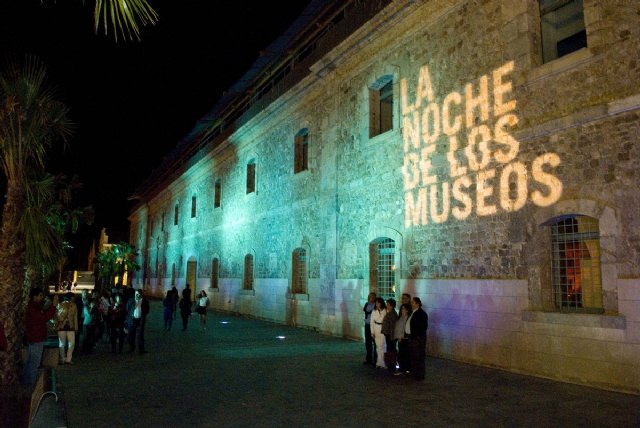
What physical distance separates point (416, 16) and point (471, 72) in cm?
252

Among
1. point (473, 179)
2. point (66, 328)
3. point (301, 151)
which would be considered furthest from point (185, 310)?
point (473, 179)

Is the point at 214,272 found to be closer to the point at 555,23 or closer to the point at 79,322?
the point at 79,322

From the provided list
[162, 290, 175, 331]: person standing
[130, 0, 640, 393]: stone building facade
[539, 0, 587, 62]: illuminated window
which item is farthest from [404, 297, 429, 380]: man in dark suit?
[162, 290, 175, 331]: person standing

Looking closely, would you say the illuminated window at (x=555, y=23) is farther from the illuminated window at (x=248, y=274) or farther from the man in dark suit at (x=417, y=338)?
the illuminated window at (x=248, y=274)

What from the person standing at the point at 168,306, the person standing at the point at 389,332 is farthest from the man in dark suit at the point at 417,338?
the person standing at the point at 168,306

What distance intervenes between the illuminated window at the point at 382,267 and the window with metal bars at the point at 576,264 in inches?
177

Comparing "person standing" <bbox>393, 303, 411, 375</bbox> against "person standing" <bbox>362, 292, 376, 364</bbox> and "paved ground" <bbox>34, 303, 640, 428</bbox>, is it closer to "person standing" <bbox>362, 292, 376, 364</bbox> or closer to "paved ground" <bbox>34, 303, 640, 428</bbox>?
"paved ground" <bbox>34, 303, 640, 428</bbox>

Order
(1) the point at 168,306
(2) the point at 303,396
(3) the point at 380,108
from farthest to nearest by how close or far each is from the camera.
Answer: (1) the point at 168,306
(3) the point at 380,108
(2) the point at 303,396

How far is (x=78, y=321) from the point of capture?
11664 mm

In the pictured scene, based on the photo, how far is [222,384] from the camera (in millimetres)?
7863

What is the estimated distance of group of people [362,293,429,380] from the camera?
832 centimetres

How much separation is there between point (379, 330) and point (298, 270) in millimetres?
8312

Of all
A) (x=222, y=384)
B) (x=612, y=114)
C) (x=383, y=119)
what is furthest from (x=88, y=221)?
(x=612, y=114)

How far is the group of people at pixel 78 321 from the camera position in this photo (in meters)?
8.54
